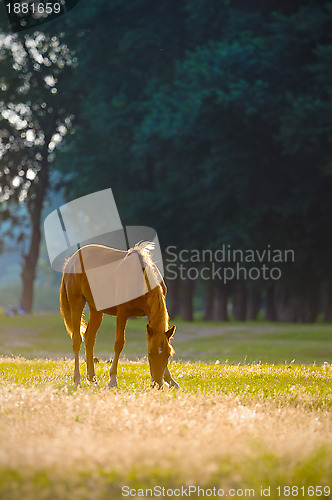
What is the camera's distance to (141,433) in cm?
→ 763

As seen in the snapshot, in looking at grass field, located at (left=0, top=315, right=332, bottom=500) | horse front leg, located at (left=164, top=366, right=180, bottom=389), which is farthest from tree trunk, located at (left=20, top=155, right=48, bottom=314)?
horse front leg, located at (left=164, top=366, right=180, bottom=389)

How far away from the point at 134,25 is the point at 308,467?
1781 inches

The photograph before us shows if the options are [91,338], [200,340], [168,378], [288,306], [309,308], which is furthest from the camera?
[288,306]

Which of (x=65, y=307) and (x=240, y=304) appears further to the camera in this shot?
(x=240, y=304)

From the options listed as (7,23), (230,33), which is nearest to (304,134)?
(230,33)

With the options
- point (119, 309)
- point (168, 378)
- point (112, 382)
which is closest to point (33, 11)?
point (119, 309)

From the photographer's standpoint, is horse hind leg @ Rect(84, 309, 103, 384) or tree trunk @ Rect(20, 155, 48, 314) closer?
horse hind leg @ Rect(84, 309, 103, 384)

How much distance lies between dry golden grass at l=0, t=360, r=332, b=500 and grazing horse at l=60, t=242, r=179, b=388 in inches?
49.2

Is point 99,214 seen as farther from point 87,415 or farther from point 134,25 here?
point 87,415

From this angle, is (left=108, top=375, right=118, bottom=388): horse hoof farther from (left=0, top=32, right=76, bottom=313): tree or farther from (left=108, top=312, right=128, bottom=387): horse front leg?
(left=0, top=32, right=76, bottom=313): tree

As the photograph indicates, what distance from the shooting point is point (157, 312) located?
38.0ft

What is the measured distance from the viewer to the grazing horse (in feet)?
37.2

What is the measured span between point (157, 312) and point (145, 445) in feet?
15.9

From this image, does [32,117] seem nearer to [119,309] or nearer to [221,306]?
[221,306]
